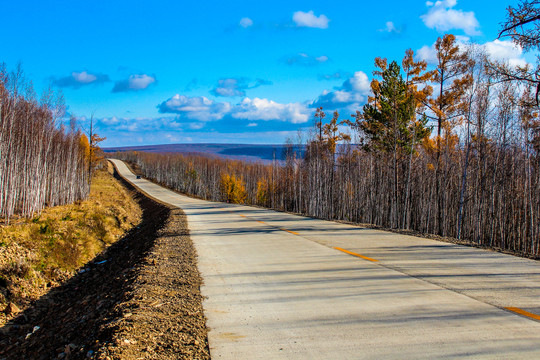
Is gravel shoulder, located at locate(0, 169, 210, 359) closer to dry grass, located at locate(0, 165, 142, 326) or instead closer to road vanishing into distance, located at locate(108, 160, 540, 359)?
road vanishing into distance, located at locate(108, 160, 540, 359)

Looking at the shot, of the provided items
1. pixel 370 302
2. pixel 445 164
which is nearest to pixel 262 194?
pixel 445 164

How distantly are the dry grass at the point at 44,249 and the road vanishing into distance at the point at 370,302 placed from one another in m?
4.78

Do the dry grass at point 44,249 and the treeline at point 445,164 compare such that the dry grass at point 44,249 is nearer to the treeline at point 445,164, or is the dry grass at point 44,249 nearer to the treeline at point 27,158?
the treeline at point 27,158

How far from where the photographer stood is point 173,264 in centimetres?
809

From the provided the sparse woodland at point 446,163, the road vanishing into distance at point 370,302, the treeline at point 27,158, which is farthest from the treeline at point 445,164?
the treeline at point 27,158

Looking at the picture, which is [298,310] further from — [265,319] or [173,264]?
[173,264]

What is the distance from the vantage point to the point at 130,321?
4543mm

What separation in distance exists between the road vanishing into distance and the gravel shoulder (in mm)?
287

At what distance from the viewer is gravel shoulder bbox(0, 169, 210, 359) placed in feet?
12.8

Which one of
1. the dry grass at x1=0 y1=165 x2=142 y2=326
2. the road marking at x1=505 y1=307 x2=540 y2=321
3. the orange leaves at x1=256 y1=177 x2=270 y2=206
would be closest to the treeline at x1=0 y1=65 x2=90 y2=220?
the dry grass at x1=0 y1=165 x2=142 y2=326

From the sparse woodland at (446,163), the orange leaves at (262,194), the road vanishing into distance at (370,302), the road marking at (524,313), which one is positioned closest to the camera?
the road vanishing into distance at (370,302)

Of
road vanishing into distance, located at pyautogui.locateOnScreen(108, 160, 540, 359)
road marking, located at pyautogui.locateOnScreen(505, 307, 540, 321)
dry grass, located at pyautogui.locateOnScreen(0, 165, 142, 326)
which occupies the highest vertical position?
road marking, located at pyautogui.locateOnScreen(505, 307, 540, 321)

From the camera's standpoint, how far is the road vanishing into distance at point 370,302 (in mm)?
3854

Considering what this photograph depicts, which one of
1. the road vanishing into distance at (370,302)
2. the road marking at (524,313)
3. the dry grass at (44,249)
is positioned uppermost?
the road marking at (524,313)
